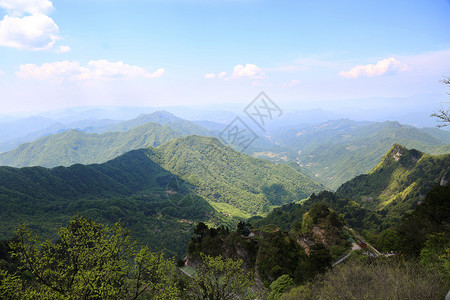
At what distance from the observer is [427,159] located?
399 feet

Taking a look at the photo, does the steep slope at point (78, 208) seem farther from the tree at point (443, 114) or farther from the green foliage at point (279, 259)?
the tree at point (443, 114)

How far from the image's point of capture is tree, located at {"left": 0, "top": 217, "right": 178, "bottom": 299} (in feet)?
53.4

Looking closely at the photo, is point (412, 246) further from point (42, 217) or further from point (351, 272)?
point (42, 217)

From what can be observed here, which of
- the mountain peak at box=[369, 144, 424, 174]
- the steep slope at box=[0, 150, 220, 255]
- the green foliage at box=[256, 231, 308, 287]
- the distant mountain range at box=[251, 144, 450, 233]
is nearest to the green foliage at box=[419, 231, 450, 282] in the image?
the green foliage at box=[256, 231, 308, 287]

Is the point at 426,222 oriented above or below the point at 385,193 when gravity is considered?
above

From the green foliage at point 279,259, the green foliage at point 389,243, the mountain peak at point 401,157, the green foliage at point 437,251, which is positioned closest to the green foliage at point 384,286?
the green foliage at point 437,251

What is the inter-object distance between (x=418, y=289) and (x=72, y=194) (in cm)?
20284

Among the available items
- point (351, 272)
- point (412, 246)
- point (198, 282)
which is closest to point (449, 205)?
point (412, 246)

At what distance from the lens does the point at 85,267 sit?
1919 cm

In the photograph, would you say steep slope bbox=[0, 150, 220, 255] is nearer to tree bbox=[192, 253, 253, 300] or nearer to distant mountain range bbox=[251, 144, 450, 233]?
distant mountain range bbox=[251, 144, 450, 233]

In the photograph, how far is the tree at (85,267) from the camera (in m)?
16.3

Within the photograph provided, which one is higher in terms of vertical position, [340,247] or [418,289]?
[418,289]

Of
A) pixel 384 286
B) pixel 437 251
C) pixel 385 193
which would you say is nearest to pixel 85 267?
pixel 384 286

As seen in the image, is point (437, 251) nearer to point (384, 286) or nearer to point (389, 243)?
point (384, 286)
